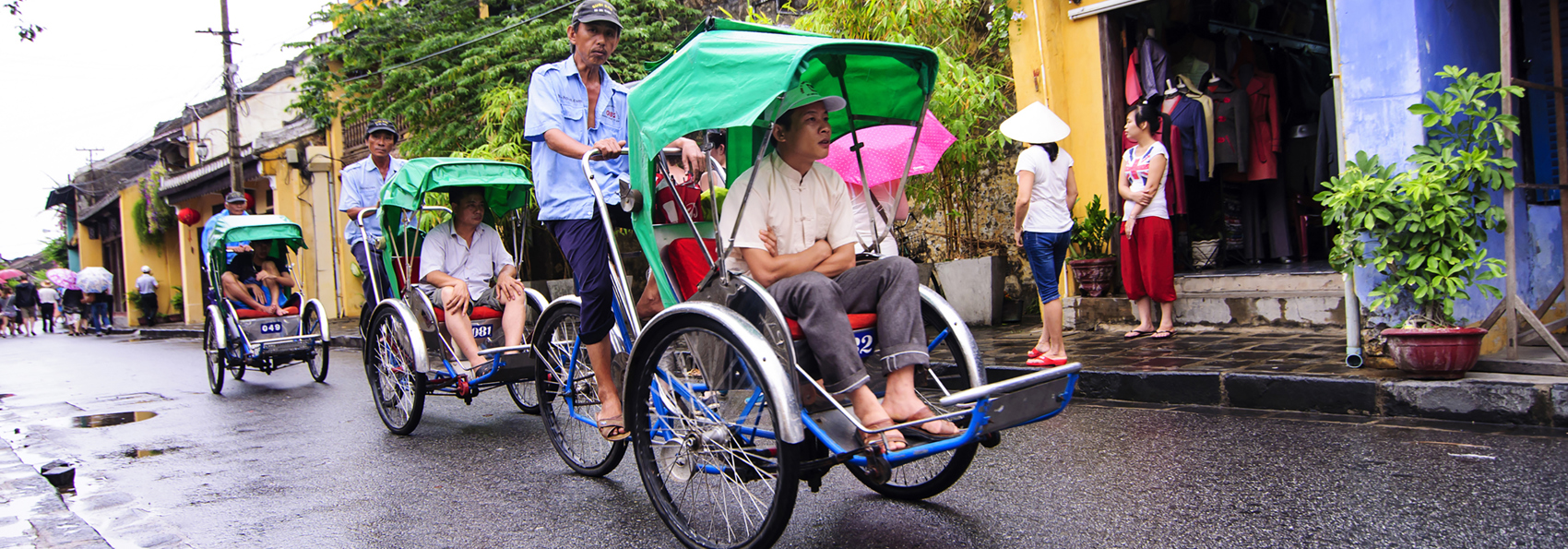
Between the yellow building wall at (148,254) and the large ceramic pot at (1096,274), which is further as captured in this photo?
the yellow building wall at (148,254)

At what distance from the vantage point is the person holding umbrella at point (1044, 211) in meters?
6.39

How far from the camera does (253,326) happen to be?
8516 millimetres

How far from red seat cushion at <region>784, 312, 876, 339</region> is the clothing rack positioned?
721 centimetres

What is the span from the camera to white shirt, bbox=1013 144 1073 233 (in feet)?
21.2

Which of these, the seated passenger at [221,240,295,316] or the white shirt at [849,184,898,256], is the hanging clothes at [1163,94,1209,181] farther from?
the seated passenger at [221,240,295,316]

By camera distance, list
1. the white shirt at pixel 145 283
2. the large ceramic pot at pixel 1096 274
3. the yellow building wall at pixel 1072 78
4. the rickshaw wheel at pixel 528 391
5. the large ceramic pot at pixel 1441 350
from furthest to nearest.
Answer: the white shirt at pixel 145 283, the yellow building wall at pixel 1072 78, the large ceramic pot at pixel 1096 274, the rickshaw wheel at pixel 528 391, the large ceramic pot at pixel 1441 350

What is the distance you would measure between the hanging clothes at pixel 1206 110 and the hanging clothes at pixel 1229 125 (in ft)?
0.42

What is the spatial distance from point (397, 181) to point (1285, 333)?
6.16 metres

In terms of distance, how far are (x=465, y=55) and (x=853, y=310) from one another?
40.3 feet

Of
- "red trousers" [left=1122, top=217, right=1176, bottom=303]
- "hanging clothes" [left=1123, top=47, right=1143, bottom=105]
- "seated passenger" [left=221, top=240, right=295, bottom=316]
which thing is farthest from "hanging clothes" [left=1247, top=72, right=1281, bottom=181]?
"seated passenger" [left=221, top=240, right=295, bottom=316]

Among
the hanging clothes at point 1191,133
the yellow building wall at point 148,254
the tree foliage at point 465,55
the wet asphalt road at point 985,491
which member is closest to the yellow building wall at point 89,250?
the yellow building wall at point 148,254

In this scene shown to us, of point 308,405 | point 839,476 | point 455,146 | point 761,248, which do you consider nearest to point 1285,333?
point 839,476

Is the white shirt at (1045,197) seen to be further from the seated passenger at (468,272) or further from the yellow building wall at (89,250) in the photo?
the yellow building wall at (89,250)

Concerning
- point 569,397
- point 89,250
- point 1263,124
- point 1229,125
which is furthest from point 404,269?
point 89,250
